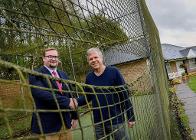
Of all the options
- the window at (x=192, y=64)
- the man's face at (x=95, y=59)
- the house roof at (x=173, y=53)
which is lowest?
the man's face at (x=95, y=59)

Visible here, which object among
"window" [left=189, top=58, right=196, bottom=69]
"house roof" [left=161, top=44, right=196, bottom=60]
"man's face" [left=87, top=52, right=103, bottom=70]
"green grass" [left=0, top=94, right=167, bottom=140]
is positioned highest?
"house roof" [left=161, top=44, right=196, bottom=60]

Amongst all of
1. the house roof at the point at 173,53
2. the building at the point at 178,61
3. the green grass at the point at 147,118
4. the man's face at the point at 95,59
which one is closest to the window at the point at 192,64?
the building at the point at 178,61

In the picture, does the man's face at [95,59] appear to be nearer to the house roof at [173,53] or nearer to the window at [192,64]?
the house roof at [173,53]

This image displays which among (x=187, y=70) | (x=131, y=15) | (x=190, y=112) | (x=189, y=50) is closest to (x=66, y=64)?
(x=190, y=112)

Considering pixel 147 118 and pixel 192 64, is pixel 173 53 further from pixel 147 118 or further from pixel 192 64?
pixel 147 118

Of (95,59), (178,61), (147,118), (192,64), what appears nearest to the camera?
(95,59)

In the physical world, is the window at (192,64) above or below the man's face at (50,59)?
above

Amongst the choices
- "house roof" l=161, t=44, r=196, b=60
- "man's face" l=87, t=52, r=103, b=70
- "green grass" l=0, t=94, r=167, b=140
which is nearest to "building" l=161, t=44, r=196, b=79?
"house roof" l=161, t=44, r=196, b=60

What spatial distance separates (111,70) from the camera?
4305 millimetres

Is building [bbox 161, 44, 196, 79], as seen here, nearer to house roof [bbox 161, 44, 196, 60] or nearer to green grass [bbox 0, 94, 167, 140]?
house roof [bbox 161, 44, 196, 60]

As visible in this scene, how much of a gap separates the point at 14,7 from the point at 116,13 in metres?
2.61

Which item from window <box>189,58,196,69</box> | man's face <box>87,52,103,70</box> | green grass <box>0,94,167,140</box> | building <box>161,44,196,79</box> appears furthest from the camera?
window <box>189,58,196,69</box>

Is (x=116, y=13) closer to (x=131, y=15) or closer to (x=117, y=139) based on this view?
(x=131, y=15)

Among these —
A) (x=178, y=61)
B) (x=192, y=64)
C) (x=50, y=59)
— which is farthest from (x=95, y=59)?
(x=192, y=64)
